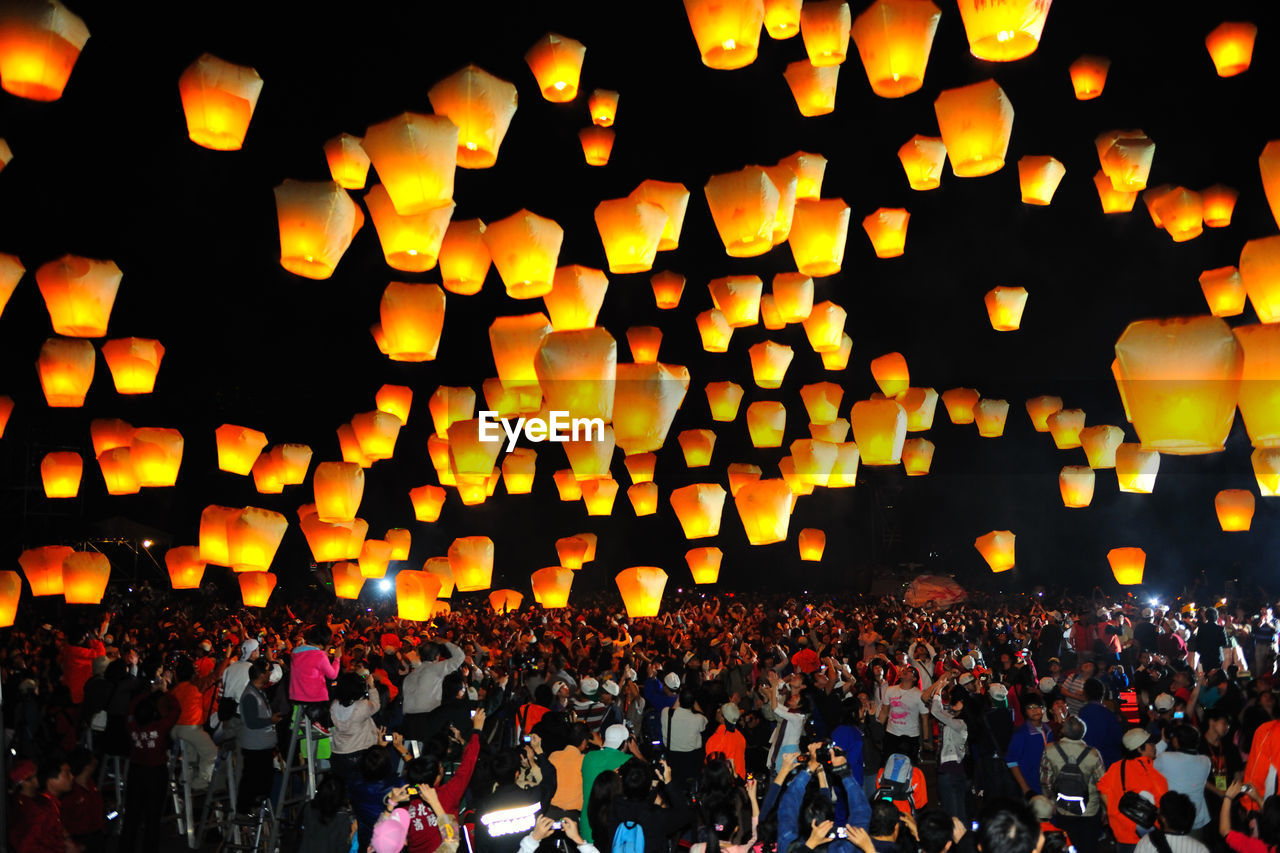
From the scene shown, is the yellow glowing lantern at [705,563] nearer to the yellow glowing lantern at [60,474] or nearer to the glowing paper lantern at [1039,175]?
the glowing paper lantern at [1039,175]

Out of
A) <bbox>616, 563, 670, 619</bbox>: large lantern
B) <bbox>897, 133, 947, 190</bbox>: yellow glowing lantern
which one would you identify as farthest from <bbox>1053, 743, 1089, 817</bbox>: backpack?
<bbox>616, 563, 670, 619</bbox>: large lantern

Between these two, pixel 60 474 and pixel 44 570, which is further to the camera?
pixel 60 474

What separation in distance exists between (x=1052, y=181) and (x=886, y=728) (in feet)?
15.1

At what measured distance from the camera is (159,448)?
9.50 m

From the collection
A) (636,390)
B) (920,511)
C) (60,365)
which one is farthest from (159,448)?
(920,511)

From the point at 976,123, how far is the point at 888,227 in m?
2.32

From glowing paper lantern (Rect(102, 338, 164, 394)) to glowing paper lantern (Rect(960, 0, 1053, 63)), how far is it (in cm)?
711

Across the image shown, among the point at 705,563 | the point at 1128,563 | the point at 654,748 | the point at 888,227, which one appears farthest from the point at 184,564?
the point at 1128,563

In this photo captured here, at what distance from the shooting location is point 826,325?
9695mm

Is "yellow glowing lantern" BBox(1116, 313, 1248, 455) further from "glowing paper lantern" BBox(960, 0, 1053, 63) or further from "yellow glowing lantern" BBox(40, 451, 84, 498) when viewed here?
"yellow glowing lantern" BBox(40, 451, 84, 498)

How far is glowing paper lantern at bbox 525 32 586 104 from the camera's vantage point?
6.85 metres

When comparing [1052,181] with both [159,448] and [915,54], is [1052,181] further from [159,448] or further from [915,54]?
[159,448]

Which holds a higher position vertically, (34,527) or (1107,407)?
(1107,407)

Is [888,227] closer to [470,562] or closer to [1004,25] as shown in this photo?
[1004,25]
